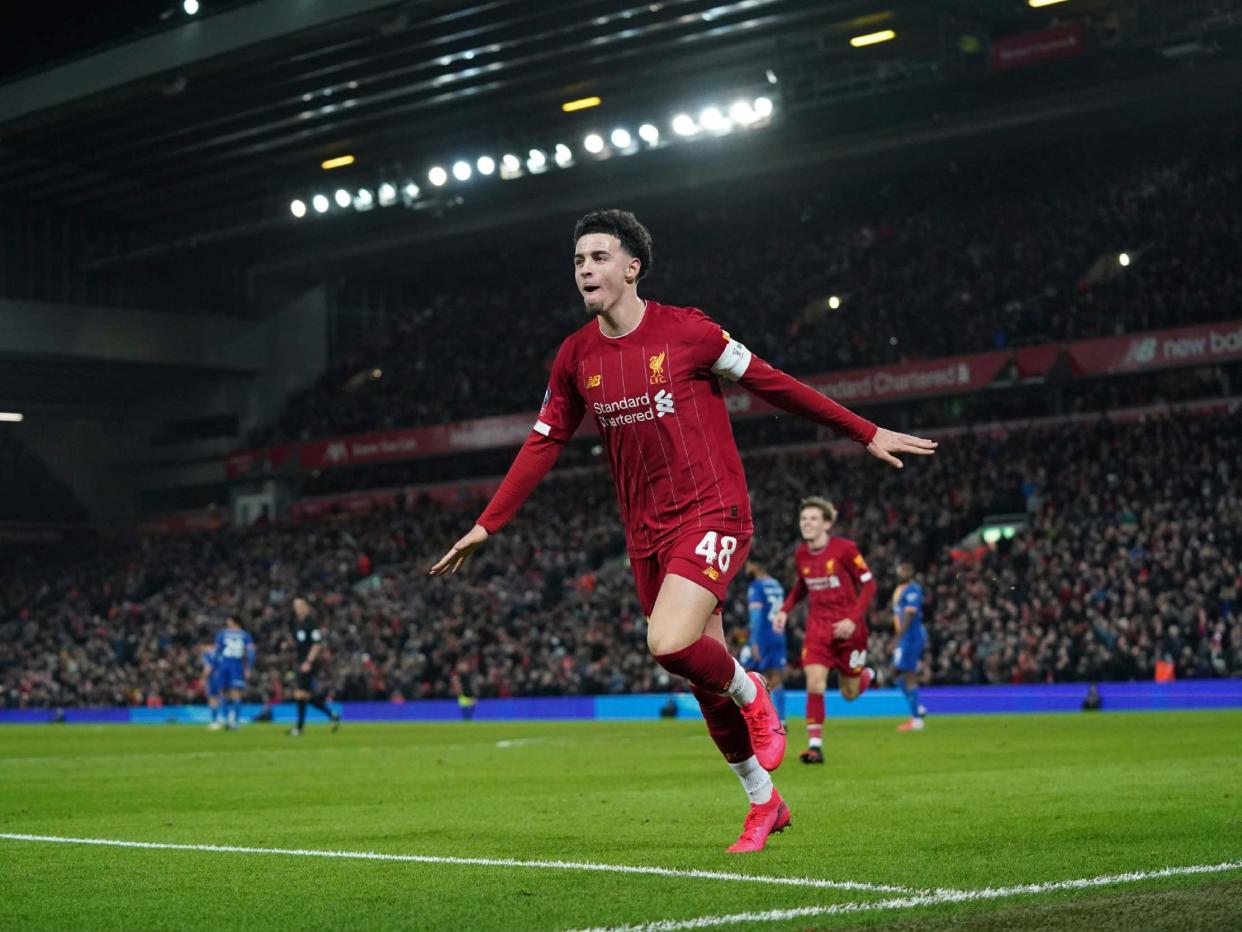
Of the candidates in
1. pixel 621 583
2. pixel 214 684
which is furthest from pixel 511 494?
pixel 621 583

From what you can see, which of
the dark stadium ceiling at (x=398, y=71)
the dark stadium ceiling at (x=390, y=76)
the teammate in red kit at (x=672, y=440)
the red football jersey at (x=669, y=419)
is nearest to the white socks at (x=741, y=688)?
the teammate in red kit at (x=672, y=440)

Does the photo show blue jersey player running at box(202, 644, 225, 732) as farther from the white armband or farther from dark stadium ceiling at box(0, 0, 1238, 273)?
the white armband

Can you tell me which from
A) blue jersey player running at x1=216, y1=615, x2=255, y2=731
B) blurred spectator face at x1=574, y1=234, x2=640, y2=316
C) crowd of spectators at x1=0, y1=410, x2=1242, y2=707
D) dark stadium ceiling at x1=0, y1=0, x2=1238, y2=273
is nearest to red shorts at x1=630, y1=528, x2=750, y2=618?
blurred spectator face at x1=574, y1=234, x2=640, y2=316

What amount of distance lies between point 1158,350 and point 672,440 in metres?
32.6

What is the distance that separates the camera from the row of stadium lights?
39.0 metres

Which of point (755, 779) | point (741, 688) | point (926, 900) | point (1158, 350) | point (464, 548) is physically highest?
point (1158, 350)

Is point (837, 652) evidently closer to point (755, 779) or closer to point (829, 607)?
point (829, 607)

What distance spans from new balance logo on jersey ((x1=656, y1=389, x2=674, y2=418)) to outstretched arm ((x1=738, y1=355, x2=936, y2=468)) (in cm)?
32

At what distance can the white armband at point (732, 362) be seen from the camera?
23.7 ft

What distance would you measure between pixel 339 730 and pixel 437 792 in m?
17.7

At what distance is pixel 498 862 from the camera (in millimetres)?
7383

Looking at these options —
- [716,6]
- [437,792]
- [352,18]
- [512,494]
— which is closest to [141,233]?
[352,18]

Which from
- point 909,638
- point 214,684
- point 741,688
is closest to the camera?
point 741,688

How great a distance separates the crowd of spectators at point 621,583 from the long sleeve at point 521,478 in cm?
2216
